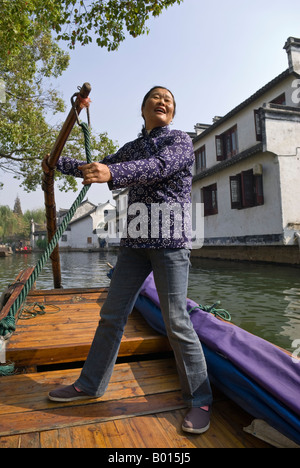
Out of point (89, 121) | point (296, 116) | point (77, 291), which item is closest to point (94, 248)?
point (296, 116)

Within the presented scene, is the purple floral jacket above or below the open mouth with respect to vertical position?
below

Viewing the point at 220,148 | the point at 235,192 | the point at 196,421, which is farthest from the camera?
the point at 220,148

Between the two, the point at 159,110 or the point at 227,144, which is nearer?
the point at 159,110

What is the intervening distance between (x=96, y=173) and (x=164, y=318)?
851 mm

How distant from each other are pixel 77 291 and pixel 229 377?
305 centimetres

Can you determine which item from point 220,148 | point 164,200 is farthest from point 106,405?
point 220,148

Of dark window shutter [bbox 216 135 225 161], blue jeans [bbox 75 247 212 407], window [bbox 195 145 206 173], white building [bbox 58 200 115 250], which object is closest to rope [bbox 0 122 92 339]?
blue jeans [bbox 75 247 212 407]

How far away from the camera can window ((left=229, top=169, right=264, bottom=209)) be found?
13.2 meters

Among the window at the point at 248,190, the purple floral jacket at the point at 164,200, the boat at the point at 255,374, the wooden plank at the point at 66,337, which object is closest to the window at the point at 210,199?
→ the window at the point at 248,190

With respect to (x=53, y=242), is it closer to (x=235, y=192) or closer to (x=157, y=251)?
(x=157, y=251)

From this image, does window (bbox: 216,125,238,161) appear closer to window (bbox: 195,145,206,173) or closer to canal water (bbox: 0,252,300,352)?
window (bbox: 195,145,206,173)

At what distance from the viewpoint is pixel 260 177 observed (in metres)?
13.1

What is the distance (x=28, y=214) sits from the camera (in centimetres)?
6719
